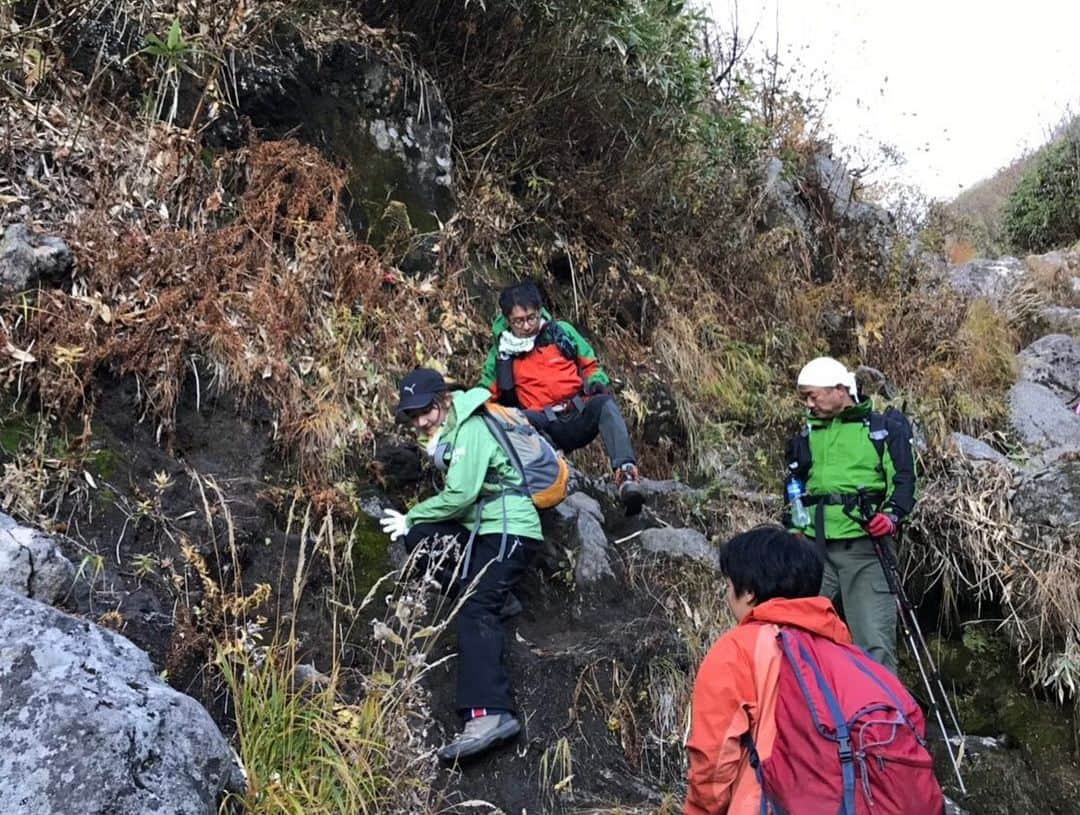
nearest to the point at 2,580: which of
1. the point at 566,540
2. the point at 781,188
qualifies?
the point at 566,540

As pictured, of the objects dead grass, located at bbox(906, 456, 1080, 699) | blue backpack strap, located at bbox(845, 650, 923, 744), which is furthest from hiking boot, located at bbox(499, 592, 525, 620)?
dead grass, located at bbox(906, 456, 1080, 699)

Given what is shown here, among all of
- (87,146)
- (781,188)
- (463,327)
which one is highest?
(781,188)

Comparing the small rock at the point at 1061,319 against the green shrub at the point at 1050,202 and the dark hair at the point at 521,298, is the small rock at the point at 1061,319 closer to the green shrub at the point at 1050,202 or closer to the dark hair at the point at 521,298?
the green shrub at the point at 1050,202

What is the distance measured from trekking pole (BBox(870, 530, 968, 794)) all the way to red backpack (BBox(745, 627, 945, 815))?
9.15ft

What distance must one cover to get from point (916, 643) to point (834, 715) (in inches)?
168

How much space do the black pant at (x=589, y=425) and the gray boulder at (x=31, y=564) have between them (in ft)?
9.06

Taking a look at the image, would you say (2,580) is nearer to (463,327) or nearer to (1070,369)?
(463,327)

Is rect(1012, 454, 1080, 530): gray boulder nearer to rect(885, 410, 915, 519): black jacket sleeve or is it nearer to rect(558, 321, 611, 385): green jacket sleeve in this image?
rect(885, 410, 915, 519): black jacket sleeve

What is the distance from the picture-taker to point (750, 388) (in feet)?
26.1

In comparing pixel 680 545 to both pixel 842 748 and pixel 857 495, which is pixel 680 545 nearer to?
pixel 857 495

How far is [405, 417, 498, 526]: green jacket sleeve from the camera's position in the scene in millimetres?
3982

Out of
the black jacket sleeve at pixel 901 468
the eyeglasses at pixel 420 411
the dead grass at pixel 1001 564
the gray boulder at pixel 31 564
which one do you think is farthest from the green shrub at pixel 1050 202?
the gray boulder at pixel 31 564

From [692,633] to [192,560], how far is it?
268cm

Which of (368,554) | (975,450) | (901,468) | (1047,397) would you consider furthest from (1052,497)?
(368,554)
